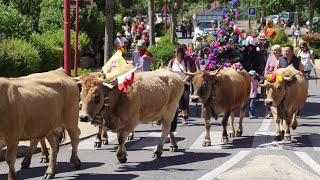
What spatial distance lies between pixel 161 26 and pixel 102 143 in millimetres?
49281

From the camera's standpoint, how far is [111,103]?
432 inches

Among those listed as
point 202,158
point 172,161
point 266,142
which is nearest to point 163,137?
point 172,161

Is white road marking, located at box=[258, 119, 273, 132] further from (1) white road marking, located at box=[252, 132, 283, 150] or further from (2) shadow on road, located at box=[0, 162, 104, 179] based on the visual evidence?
(2) shadow on road, located at box=[0, 162, 104, 179]

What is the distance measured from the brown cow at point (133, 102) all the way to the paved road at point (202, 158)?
0.49 metres

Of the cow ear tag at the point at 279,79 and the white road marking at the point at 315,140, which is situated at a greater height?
the cow ear tag at the point at 279,79

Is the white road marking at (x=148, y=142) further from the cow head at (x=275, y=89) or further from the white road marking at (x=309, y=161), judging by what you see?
the white road marking at (x=309, y=161)

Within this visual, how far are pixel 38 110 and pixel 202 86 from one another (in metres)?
4.20

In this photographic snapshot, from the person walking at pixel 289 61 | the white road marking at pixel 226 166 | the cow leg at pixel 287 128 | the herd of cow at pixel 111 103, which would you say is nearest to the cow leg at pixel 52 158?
the herd of cow at pixel 111 103

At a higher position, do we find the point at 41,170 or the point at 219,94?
the point at 219,94

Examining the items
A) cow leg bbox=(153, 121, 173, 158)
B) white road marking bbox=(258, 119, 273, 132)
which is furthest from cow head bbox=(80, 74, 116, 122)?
white road marking bbox=(258, 119, 273, 132)

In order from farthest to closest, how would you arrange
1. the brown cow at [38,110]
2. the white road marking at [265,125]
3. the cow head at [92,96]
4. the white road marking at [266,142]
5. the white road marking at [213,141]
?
the white road marking at [265,125], the white road marking at [213,141], the white road marking at [266,142], the cow head at [92,96], the brown cow at [38,110]

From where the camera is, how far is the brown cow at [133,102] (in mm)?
10516

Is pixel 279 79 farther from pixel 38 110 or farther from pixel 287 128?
pixel 38 110

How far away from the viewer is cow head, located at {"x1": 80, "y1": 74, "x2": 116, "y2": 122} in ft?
34.2
